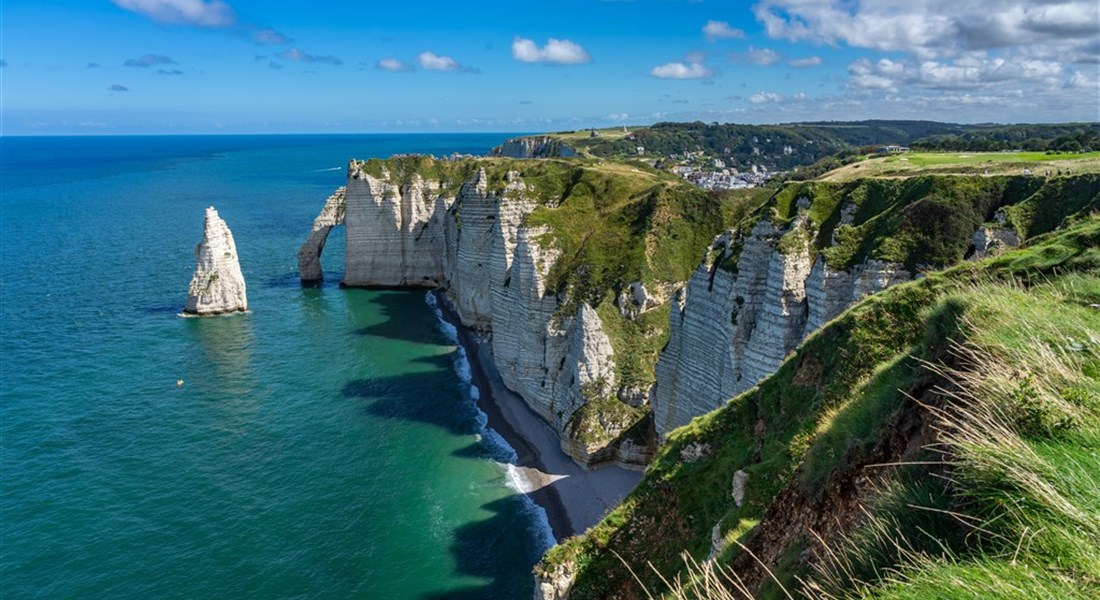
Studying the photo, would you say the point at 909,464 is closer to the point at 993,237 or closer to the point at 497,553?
the point at 993,237

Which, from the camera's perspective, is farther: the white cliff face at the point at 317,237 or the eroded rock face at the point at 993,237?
the white cliff face at the point at 317,237

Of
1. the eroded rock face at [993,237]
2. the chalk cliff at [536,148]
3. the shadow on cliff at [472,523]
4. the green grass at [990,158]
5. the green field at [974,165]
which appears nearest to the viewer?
the eroded rock face at [993,237]

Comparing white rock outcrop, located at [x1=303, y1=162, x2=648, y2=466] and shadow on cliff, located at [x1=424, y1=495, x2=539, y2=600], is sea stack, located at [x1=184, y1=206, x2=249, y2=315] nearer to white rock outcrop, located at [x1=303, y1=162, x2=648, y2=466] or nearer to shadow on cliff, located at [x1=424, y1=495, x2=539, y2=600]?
white rock outcrop, located at [x1=303, y1=162, x2=648, y2=466]

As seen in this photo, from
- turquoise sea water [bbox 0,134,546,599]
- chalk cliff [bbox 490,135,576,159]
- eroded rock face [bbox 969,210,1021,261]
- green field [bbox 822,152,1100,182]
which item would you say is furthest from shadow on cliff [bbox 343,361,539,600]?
chalk cliff [bbox 490,135,576,159]

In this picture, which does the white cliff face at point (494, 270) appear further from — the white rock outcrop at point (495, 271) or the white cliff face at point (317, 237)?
the white cliff face at point (317, 237)

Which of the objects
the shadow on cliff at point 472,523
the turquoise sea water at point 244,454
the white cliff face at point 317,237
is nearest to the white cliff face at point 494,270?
the white cliff face at point 317,237

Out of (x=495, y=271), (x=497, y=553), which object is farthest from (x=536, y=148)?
(x=497, y=553)

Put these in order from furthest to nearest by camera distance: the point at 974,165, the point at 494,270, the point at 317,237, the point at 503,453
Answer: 1. the point at 317,237
2. the point at 494,270
3. the point at 503,453
4. the point at 974,165

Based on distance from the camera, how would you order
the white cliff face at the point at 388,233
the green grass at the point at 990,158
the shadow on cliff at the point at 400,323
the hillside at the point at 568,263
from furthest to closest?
the white cliff face at the point at 388,233, the shadow on cliff at the point at 400,323, the hillside at the point at 568,263, the green grass at the point at 990,158
